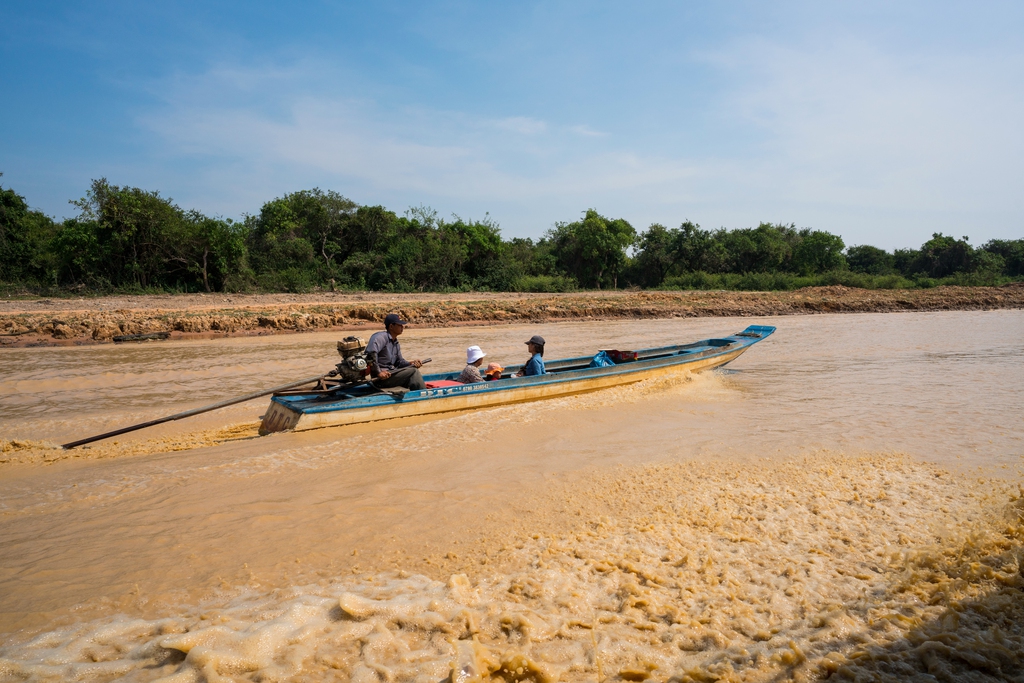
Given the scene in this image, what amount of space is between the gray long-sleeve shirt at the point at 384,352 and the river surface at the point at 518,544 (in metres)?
0.83

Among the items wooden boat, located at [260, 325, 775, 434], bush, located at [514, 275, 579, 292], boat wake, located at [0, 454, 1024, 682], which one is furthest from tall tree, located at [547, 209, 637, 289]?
boat wake, located at [0, 454, 1024, 682]

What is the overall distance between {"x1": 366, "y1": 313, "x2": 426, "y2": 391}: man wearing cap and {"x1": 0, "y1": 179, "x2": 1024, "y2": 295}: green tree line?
69.7 feet

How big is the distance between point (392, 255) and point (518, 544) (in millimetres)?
27901

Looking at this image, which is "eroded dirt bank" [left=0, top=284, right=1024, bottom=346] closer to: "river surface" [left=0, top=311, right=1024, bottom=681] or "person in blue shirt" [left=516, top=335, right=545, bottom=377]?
"river surface" [left=0, top=311, right=1024, bottom=681]

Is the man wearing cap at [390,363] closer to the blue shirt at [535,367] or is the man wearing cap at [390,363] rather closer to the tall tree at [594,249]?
the blue shirt at [535,367]

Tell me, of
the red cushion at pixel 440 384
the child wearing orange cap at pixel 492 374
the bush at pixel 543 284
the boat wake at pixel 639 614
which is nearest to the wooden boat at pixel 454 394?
the red cushion at pixel 440 384

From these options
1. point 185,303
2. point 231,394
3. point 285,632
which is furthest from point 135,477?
point 185,303

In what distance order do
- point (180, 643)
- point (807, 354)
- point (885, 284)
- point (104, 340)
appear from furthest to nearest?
point (885, 284)
point (104, 340)
point (807, 354)
point (180, 643)

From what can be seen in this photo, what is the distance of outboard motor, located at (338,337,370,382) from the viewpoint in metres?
7.27

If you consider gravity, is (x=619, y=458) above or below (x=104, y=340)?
below

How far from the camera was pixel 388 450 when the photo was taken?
6.46m

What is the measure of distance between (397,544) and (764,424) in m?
5.46

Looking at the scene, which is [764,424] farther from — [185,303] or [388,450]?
[185,303]

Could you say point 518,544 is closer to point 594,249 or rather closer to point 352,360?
point 352,360
